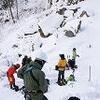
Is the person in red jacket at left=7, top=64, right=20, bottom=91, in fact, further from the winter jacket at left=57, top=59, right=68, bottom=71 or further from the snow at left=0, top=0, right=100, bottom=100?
the winter jacket at left=57, top=59, right=68, bottom=71

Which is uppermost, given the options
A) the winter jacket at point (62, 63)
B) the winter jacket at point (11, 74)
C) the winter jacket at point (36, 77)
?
the winter jacket at point (36, 77)

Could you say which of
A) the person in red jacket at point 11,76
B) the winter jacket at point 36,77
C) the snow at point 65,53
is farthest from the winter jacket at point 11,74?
the winter jacket at point 36,77

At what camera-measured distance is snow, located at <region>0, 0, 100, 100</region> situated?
16703 millimetres

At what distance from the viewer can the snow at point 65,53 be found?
16.7m

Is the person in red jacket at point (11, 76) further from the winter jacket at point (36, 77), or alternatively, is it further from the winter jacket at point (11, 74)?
the winter jacket at point (36, 77)

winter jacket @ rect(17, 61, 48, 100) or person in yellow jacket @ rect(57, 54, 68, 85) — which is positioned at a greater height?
winter jacket @ rect(17, 61, 48, 100)

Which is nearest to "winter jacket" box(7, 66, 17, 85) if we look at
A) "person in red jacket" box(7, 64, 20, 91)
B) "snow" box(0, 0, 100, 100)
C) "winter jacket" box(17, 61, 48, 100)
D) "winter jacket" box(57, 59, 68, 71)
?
"person in red jacket" box(7, 64, 20, 91)

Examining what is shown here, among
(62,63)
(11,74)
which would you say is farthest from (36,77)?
(11,74)

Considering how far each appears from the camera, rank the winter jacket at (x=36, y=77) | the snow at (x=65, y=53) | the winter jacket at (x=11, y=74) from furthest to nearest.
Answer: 1. the winter jacket at (x=11, y=74)
2. the snow at (x=65, y=53)
3. the winter jacket at (x=36, y=77)

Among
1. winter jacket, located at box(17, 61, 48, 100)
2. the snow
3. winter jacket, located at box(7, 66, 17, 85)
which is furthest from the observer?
winter jacket, located at box(7, 66, 17, 85)

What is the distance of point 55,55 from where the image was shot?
24922 mm

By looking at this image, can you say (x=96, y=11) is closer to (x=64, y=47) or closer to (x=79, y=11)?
(x=79, y=11)

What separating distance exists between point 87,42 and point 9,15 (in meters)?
30.8

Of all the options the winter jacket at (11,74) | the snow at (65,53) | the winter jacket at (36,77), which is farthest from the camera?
the winter jacket at (11,74)
